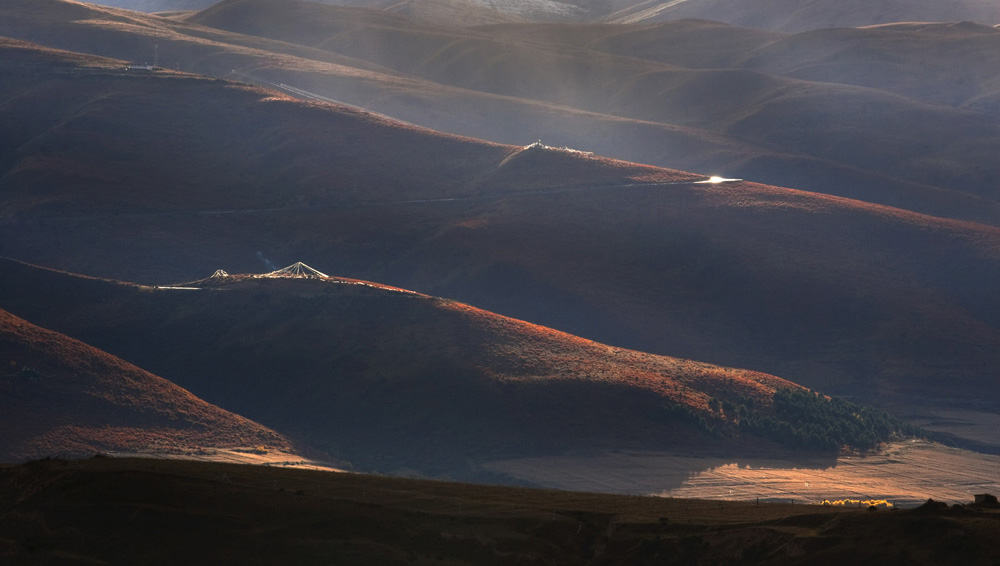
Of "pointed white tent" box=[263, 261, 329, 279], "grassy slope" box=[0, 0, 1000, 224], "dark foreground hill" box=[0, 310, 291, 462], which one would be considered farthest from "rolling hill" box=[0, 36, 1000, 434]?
"dark foreground hill" box=[0, 310, 291, 462]

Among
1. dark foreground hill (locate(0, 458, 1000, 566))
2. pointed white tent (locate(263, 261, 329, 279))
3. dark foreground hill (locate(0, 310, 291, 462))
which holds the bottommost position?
dark foreground hill (locate(0, 310, 291, 462))

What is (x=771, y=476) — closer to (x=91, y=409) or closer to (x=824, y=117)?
(x=91, y=409)

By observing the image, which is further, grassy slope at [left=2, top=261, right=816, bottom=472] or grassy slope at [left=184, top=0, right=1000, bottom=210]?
grassy slope at [left=184, top=0, right=1000, bottom=210]

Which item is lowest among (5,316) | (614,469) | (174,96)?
(614,469)

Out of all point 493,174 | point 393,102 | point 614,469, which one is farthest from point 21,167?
point 614,469

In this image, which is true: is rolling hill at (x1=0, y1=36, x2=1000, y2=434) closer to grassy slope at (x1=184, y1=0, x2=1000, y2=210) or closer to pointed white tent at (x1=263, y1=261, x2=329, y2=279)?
pointed white tent at (x1=263, y1=261, x2=329, y2=279)

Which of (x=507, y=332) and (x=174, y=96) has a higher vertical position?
(x=174, y=96)

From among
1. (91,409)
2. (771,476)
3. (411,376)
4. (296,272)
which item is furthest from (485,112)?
(771,476)

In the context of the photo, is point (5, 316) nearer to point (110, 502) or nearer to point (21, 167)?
point (110, 502)
